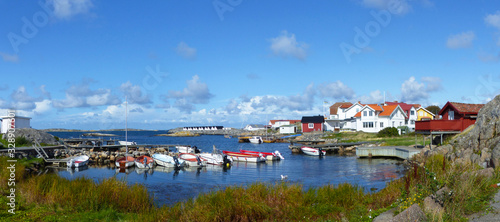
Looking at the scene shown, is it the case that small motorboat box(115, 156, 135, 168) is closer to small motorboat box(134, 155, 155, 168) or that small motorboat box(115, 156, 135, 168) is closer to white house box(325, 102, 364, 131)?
small motorboat box(134, 155, 155, 168)

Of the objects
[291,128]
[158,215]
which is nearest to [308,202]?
[158,215]

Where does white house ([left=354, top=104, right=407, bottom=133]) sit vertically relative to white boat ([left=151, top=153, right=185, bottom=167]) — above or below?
above

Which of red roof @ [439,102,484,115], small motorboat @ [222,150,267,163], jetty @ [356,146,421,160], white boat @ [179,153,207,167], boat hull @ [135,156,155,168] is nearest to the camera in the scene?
boat hull @ [135,156,155,168]

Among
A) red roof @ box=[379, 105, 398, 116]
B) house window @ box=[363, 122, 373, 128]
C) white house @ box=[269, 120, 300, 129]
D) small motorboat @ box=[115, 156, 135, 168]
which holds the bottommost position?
small motorboat @ box=[115, 156, 135, 168]

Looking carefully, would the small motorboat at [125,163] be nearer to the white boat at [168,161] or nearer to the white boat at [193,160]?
the white boat at [168,161]

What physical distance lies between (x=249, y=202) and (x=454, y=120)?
33.7 m

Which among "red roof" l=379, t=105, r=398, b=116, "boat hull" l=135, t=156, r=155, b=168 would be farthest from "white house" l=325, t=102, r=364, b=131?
"boat hull" l=135, t=156, r=155, b=168

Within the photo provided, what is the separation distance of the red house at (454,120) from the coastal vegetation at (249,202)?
81.5ft

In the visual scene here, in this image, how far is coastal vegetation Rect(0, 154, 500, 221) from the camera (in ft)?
37.7

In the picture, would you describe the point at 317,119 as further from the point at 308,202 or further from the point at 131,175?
the point at 308,202

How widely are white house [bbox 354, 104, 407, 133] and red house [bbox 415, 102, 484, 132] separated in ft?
85.0

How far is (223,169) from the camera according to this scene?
39531 millimetres

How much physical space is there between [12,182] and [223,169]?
24119 mm

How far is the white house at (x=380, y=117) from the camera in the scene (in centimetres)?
7428
